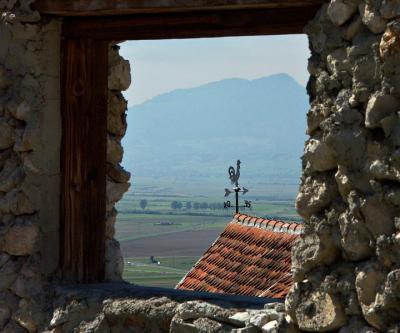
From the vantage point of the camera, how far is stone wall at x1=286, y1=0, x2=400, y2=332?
357cm

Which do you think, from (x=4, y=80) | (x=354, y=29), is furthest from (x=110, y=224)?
(x=354, y=29)

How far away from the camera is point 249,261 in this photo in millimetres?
9422

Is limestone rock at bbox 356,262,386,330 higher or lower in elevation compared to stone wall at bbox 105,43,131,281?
lower

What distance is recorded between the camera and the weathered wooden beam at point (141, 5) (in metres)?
4.29

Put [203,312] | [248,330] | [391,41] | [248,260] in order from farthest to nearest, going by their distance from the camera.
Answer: [248,260] < [203,312] < [248,330] < [391,41]

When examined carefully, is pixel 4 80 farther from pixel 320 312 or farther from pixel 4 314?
pixel 320 312

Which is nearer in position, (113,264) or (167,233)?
(113,264)

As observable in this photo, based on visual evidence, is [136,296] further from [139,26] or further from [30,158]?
[139,26]

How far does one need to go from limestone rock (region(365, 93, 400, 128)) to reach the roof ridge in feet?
18.3

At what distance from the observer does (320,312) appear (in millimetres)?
3789

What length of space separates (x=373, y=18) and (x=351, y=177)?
529 millimetres

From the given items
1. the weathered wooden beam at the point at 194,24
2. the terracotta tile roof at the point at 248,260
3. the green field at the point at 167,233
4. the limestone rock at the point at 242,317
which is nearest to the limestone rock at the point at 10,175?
the weathered wooden beam at the point at 194,24

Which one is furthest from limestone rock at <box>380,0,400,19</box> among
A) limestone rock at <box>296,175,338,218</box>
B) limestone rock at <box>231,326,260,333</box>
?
limestone rock at <box>231,326,260,333</box>

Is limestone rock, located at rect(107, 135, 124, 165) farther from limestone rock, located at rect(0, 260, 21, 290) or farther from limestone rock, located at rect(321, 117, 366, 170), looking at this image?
limestone rock, located at rect(321, 117, 366, 170)
